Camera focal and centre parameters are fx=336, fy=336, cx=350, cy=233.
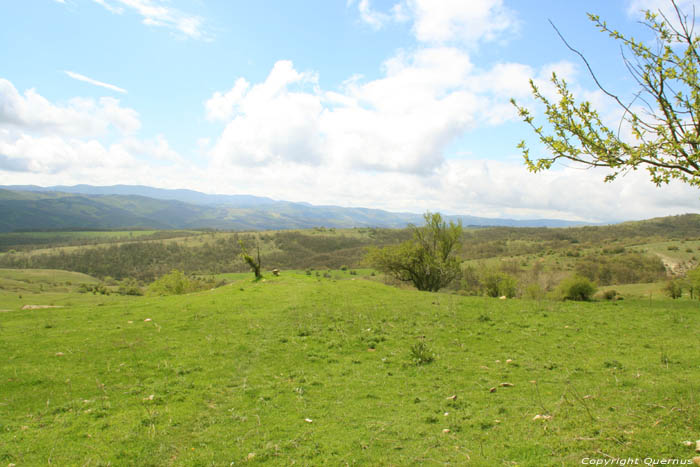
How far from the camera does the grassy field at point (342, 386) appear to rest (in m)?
6.95

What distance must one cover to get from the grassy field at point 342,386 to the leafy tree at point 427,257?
20478 millimetres

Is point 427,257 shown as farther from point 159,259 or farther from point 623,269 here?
point 159,259

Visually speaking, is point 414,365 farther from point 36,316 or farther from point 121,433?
point 36,316

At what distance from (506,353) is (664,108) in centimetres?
1110

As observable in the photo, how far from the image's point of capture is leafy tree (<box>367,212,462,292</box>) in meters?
41.2

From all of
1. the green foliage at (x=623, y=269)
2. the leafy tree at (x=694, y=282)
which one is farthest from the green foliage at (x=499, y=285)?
the green foliage at (x=623, y=269)

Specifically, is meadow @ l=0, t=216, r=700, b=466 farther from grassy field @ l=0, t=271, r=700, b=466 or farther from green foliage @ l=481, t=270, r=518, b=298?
green foliage @ l=481, t=270, r=518, b=298

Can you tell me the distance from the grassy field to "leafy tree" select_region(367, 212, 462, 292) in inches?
806

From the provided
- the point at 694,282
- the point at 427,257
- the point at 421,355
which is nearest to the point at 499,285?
the point at 427,257

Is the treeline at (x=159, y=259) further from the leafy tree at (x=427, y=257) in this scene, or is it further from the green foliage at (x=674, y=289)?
the green foliage at (x=674, y=289)

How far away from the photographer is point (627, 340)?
15195 mm

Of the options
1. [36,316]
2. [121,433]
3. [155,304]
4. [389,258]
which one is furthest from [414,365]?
[389,258]

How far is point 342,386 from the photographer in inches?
441

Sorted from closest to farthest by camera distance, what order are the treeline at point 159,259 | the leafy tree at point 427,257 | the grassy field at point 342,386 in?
the grassy field at point 342,386 → the leafy tree at point 427,257 → the treeline at point 159,259
